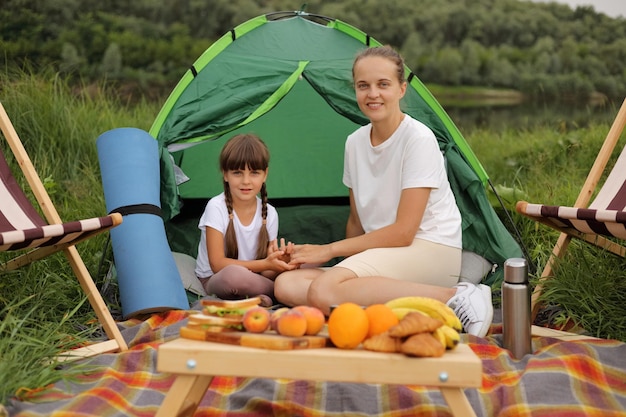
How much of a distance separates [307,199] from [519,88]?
6.39 meters

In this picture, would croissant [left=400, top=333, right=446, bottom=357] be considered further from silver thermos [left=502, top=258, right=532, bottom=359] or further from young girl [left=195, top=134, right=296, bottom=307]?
young girl [left=195, top=134, right=296, bottom=307]

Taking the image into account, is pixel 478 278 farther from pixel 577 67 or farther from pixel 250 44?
pixel 577 67

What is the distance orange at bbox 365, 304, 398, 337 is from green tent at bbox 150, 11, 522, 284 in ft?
5.56

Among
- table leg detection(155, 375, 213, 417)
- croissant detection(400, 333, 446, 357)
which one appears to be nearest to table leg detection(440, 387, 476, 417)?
croissant detection(400, 333, 446, 357)

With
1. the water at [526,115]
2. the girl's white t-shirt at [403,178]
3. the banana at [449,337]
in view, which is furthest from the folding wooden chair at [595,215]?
the water at [526,115]

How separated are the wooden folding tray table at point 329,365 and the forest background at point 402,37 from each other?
7.14 m

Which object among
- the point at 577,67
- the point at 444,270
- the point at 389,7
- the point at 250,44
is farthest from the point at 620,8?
the point at 444,270

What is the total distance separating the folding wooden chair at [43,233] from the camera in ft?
8.40

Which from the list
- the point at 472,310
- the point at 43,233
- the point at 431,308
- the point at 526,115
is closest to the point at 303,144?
the point at 472,310

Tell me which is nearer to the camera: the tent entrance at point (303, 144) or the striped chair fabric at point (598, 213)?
the striped chair fabric at point (598, 213)

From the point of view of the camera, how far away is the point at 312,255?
10.3ft

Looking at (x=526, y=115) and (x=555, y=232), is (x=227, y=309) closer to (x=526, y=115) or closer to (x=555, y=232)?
(x=555, y=232)

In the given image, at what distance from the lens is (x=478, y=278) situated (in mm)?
3539

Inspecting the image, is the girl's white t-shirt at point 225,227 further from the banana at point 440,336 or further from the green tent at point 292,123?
the banana at point 440,336
